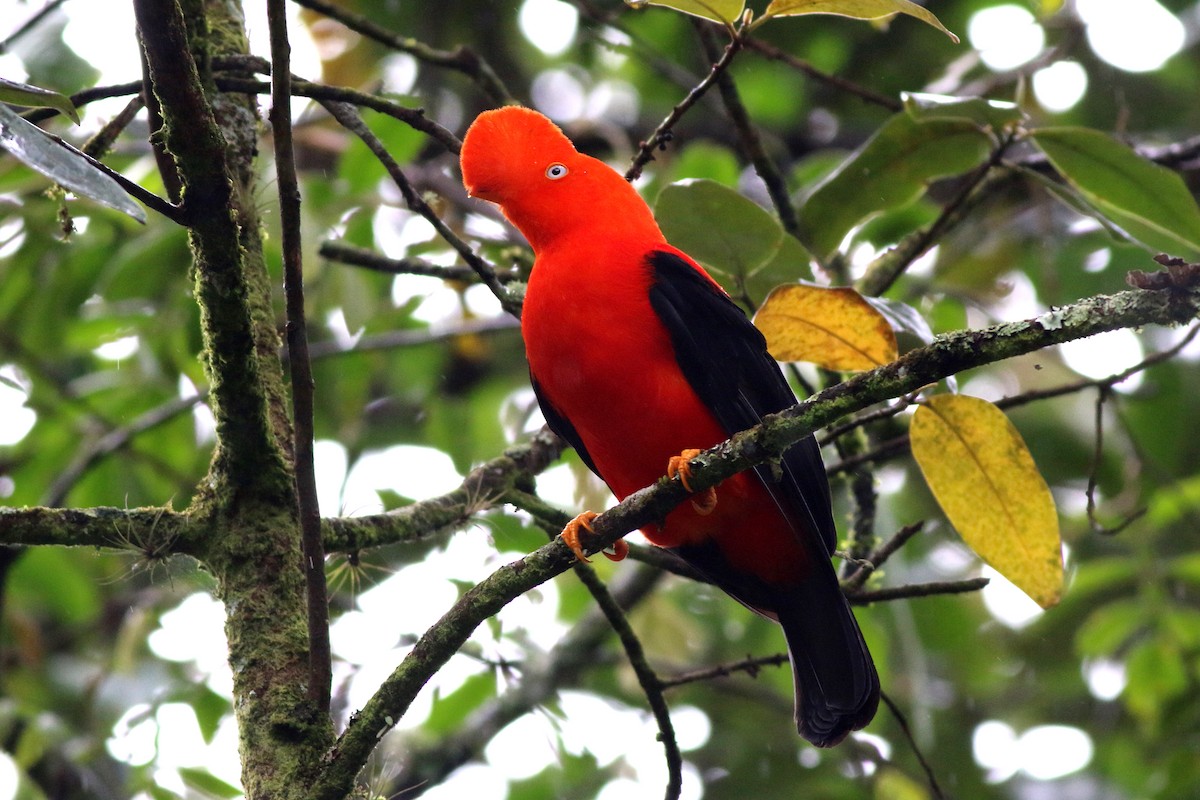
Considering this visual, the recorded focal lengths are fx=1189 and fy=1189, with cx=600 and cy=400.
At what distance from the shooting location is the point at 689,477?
221 centimetres

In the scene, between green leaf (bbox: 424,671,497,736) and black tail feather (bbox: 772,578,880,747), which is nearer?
black tail feather (bbox: 772,578,880,747)

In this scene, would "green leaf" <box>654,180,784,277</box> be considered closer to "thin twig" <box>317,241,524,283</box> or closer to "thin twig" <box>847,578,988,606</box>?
"thin twig" <box>317,241,524,283</box>

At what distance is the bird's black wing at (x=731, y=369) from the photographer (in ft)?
10.2

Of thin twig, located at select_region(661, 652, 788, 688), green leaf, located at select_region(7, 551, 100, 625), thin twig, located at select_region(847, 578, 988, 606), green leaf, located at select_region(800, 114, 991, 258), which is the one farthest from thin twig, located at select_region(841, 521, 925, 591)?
green leaf, located at select_region(7, 551, 100, 625)

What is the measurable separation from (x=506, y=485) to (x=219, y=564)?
946mm

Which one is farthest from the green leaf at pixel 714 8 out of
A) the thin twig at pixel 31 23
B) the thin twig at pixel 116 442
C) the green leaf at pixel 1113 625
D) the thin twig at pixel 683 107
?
the green leaf at pixel 1113 625

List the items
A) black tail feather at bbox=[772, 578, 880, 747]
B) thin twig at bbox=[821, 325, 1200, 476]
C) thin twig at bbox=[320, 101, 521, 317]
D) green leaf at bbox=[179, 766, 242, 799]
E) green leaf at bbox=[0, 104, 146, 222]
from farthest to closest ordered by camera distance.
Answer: green leaf at bbox=[179, 766, 242, 799] → black tail feather at bbox=[772, 578, 880, 747] → thin twig at bbox=[821, 325, 1200, 476] → thin twig at bbox=[320, 101, 521, 317] → green leaf at bbox=[0, 104, 146, 222]

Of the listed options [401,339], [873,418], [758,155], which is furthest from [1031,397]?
[401,339]

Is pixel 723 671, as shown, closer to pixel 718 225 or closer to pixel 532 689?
pixel 718 225

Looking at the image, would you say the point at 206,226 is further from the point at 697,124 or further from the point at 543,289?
the point at 697,124

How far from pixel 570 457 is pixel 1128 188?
107 inches

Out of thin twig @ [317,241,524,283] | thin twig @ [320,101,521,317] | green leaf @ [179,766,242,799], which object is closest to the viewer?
thin twig @ [320,101,521,317]

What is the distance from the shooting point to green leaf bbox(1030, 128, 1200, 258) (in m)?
2.97

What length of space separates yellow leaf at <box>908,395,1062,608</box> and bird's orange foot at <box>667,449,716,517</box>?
54 cm
